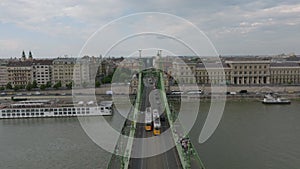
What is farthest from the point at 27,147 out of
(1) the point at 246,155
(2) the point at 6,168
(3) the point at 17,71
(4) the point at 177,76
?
(3) the point at 17,71

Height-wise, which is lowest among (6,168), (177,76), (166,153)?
→ (6,168)

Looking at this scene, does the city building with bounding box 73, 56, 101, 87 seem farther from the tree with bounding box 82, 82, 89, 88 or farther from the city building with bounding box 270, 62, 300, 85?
the city building with bounding box 270, 62, 300, 85

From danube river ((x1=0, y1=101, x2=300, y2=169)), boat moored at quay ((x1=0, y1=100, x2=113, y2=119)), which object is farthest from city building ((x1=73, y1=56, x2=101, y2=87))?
danube river ((x1=0, y1=101, x2=300, y2=169))

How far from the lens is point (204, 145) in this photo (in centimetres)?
568

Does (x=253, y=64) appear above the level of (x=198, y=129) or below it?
above

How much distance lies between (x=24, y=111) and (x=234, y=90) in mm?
9383

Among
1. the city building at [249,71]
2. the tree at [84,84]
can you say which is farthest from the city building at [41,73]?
the city building at [249,71]

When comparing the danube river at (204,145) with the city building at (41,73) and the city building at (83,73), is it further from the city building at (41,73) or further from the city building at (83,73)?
the city building at (41,73)

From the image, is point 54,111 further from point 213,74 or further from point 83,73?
point 213,74

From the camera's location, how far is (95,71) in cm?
1798

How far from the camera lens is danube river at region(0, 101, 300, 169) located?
16.3 feet

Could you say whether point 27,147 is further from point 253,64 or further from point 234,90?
point 253,64

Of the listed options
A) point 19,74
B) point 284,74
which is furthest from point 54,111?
point 284,74

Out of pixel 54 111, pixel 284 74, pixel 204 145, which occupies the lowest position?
pixel 204 145
